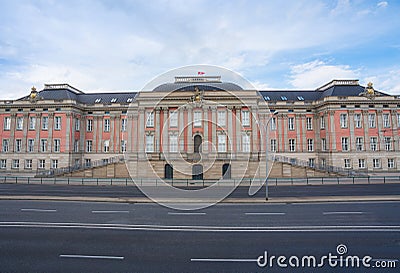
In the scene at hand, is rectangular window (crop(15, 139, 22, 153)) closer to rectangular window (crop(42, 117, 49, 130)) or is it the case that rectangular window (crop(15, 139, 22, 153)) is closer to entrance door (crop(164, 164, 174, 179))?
rectangular window (crop(42, 117, 49, 130))

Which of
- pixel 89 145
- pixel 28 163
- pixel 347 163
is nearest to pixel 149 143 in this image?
pixel 89 145

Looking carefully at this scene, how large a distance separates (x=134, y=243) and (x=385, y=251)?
30.2ft

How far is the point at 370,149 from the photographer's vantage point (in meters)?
48.4

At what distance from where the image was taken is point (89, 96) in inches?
2397

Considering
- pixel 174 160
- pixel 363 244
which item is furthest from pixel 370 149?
pixel 363 244

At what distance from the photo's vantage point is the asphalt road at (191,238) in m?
8.05

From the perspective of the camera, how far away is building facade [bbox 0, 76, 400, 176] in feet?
151

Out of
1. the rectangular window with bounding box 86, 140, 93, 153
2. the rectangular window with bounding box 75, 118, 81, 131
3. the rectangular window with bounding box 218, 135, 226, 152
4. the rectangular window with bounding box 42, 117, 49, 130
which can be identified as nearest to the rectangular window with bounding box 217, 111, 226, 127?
the rectangular window with bounding box 218, 135, 226, 152

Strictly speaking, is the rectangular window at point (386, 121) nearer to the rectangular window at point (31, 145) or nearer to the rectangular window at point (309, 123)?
the rectangular window at point (309, 123)

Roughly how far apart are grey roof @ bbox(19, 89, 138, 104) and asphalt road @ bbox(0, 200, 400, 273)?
43.9 meters

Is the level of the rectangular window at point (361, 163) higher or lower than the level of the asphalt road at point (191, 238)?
higher

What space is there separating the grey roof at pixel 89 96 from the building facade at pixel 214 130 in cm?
63

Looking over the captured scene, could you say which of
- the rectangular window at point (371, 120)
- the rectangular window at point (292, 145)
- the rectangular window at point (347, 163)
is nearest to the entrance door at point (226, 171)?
the rectangular window at point (292, 145)

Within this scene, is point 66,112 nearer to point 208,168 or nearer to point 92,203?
point 208,168
